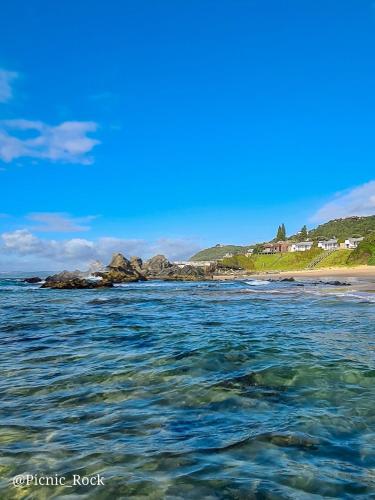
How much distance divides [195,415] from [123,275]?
74.8 metres

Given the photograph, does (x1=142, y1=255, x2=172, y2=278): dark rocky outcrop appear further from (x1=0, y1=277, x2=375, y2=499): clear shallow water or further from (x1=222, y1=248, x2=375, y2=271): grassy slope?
(x1=0, y1=277, x2=375, y2=499): clear shallow water

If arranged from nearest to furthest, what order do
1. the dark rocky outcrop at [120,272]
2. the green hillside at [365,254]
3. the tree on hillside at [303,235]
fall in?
the dark rocky outcrop at [120,272], the green hillside at [365,254], the tree on hillside at [303,235]

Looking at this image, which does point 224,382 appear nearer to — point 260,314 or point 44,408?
point 44,408

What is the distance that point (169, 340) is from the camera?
47.2 feet

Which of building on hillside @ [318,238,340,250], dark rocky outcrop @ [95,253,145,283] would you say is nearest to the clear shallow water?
dark rocky outcrop @ [95,253,145,283]

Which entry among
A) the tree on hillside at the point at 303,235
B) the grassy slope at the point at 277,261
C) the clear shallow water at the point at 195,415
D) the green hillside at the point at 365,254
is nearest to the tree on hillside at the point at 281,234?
the tree on hillside at the point at 303,235

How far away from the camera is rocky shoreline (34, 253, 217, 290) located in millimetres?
57750

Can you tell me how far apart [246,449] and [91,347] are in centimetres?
874

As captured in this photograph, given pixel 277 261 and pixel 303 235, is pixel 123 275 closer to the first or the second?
pixel 277 261

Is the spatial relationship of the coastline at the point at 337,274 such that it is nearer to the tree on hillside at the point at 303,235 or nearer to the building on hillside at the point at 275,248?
the building on hillside at the point at 275,248

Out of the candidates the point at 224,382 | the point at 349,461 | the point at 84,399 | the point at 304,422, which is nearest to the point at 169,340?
the point at 224,382

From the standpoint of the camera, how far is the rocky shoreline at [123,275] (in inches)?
2274

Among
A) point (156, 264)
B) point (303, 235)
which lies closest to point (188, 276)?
point (156, 264)

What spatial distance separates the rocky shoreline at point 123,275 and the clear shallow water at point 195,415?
44.1 m
